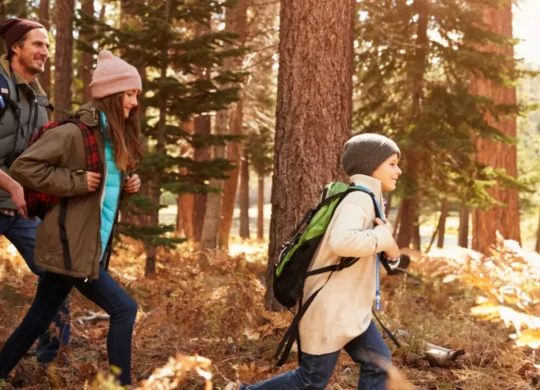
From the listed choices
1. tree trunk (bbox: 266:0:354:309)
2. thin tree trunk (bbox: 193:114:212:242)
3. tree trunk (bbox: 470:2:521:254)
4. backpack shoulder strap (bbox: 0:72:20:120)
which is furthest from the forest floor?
thin tree trunk (bbox: 193:114:212:242)

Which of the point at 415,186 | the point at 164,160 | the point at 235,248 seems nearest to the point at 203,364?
the point at 164,160

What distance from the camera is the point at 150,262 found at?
9.75 meters

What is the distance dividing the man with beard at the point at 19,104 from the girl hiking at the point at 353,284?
2.05m

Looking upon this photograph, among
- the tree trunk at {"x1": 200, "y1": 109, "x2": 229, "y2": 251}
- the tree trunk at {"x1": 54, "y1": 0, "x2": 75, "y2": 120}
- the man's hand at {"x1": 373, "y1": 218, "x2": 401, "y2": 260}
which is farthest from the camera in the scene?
the tree trunk at {"x1": 200, "y1": 109, "x2": 229, "y2": 251}

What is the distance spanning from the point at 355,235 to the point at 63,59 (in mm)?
9446

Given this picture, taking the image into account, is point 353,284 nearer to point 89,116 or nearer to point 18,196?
point 89,116

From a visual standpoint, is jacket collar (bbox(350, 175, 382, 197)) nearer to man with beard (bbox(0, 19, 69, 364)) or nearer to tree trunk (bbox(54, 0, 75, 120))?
man with beard (bbox(0, 19, 69, 364))

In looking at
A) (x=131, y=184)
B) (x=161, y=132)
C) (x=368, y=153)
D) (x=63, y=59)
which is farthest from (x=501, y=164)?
(x=131, y=184)

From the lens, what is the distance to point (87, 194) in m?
3.76

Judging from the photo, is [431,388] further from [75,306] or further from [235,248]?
[235,248]

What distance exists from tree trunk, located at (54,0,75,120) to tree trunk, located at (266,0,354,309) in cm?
669

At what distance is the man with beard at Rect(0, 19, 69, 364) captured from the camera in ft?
14.2

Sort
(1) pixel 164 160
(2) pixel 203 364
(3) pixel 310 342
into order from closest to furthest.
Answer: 1. (2) pixel 203 364
2. (3) pixel 310 342
3. (1) pixel 164 160

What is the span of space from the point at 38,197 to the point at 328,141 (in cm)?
264
